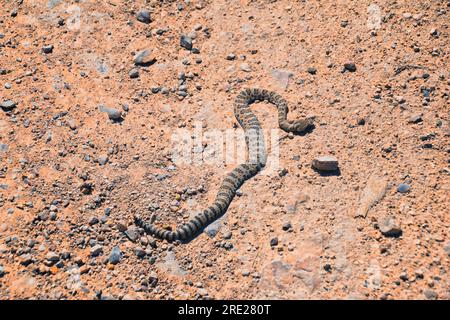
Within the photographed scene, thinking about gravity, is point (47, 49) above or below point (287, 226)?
above

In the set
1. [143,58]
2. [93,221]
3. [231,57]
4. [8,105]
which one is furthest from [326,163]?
[8,105]

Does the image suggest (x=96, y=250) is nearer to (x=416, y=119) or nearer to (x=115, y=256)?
(x=115, y=256)

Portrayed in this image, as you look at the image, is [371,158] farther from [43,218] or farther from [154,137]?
[43,218]

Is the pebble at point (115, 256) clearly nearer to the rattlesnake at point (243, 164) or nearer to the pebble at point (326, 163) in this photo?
the rattlesnake at point (243, 164)

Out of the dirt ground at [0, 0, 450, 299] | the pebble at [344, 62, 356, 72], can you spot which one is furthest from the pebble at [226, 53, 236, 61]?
the pebble at [344, 62, 356, 72]

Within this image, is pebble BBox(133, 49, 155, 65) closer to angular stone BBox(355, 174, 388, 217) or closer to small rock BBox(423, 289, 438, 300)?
angular stone BBox(355, 174, 388, 217)
